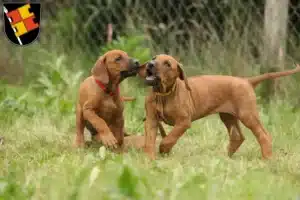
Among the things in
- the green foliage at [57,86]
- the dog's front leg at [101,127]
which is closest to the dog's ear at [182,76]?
the dog's front leg at [101,127]

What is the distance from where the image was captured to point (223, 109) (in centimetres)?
576

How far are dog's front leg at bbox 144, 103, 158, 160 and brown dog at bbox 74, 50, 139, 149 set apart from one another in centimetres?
27

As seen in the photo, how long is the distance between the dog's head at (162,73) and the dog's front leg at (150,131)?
15cm

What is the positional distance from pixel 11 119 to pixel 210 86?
6.23 ft

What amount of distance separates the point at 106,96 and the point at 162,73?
1.56ft

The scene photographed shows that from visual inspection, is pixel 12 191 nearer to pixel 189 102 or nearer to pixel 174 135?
pixel 174 135

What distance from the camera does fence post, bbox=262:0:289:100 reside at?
8078 millimetres

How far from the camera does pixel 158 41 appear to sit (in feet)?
31.4

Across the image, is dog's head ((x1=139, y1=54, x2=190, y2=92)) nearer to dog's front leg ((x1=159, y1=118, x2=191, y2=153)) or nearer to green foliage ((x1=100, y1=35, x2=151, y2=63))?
dog's front leg ((x1=159, y1=118, x2=191, y2=153))

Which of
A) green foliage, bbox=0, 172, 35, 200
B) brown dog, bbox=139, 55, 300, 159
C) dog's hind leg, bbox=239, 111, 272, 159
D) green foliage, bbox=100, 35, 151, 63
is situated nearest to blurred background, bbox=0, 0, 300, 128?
green foliage, bbox=100, 35, 151, 63

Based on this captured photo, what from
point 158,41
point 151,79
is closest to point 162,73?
point 151,79

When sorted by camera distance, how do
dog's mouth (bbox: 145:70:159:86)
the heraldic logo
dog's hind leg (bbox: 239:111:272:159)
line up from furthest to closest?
the heraldic logo < dog's hind leg (bbox: 239:111:272:159) < dog's mouth (bbox: 145:70:159:86)

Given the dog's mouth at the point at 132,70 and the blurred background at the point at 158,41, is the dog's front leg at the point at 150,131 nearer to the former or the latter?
the dog's mouth at the point at 132,70

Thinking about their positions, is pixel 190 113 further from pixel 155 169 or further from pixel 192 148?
pixel 155 169
